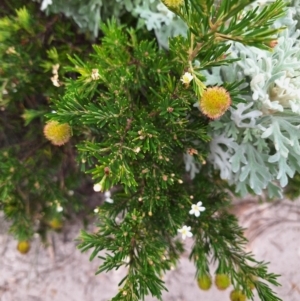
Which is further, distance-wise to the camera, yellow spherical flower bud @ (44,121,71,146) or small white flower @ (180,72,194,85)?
yellow spherical flower bud @ (44,121,71,146)

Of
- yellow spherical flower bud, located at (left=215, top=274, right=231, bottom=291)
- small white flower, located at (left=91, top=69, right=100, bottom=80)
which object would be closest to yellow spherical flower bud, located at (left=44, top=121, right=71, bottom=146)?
small white flower, located at (left=91, top=69, right=100, bottom=80)

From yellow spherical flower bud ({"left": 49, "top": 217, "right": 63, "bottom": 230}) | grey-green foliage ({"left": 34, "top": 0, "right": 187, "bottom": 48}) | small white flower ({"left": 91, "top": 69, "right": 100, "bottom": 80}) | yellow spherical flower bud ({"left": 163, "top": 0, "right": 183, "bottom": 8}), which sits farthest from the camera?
yellow spherical flower bud ({"left": 49, "top": 217, "right": 63, "bottom": 230})

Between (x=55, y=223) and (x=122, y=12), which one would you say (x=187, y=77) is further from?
(x=55, y=223)

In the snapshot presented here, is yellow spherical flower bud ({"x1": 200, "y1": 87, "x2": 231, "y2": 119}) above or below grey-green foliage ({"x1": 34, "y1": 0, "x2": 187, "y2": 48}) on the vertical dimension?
below

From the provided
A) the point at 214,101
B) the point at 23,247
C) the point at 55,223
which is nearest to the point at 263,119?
the point at 214,101

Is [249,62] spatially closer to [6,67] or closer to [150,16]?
[150,16]

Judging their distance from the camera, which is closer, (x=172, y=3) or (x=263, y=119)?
(x=172, y=3)

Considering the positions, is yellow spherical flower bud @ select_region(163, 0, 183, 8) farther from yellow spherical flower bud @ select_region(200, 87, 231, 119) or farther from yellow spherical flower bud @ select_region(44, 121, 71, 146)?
yellow spherical flower bud @ select_region(44, 121, 71, 146)

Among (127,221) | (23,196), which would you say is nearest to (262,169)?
(127,221)
